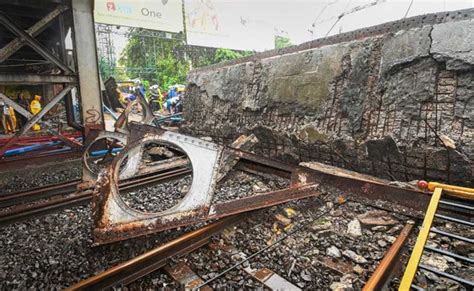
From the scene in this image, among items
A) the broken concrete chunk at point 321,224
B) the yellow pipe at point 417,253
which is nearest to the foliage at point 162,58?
the broken concrete chunk at point 321,224

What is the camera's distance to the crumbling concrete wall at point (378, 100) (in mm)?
3506

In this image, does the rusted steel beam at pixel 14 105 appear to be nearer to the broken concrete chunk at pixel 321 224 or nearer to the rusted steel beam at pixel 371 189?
the rusted steel beam at pixel 371 189

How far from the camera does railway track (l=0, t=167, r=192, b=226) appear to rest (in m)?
3.32

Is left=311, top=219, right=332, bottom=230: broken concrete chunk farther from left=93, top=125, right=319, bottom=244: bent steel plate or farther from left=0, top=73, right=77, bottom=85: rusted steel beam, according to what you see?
left=0, top=73, right=77, bottom=85: rusted steel beam

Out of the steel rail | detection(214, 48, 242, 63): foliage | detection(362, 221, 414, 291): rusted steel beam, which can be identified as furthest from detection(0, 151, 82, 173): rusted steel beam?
detection(214, 48, 242, 63): foliage

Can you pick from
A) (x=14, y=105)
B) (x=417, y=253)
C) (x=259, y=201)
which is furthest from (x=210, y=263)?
(x=14, y=105)

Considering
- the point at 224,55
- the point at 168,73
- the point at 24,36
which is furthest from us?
the point at 224,55

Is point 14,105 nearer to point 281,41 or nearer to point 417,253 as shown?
point 417,253

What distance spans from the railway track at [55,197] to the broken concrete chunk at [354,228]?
114 inches

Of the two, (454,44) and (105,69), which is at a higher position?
(105,69)

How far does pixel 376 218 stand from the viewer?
125 inches

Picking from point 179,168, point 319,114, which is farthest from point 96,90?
point 319,114

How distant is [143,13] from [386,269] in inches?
789

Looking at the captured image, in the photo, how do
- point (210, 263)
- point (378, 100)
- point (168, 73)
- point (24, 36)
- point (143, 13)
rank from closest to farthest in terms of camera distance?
point (210, 263)
point (378, 100)
point (24, 36)
point (143, 13)
point (168, 73)
